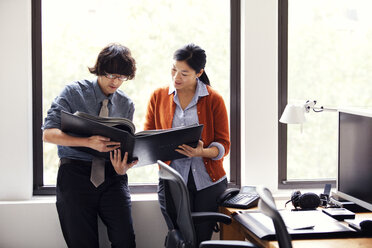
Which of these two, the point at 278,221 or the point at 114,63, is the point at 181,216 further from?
the point at 114,63

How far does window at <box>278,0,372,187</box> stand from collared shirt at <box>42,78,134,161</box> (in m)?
1.21

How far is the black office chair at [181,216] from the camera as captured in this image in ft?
6.48

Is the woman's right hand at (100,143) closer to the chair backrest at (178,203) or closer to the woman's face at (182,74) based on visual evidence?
the chair backrest at (178,203)

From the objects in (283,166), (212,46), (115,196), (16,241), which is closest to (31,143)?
(16,241)

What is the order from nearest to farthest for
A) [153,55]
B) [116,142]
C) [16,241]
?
[116,142]
[16,241]
[153,55]

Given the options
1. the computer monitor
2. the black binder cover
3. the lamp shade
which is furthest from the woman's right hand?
the computer monitor

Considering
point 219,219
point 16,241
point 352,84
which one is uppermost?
point 352,84

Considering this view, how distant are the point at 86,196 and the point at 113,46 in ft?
2.62

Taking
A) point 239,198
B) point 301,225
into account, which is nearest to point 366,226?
point 301,225

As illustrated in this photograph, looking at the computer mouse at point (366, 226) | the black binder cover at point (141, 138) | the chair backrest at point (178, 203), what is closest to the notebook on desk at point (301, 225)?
the computer mouse at point (366, 226)

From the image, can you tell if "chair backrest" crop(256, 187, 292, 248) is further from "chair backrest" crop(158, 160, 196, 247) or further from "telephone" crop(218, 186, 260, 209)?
"telephone" crop(218, 186, 260, 209)

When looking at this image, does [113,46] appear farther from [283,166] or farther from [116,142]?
[283,166]

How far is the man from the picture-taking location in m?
2.48

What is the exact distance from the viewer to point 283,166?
3322 mm
